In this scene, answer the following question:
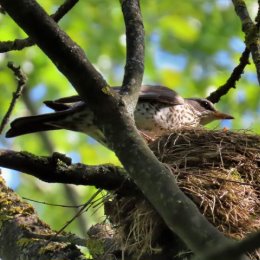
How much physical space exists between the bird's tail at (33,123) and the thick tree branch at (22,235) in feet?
3.78

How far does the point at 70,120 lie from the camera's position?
18.6 ft

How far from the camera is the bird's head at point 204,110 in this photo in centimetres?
641

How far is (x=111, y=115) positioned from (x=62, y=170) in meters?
0.33

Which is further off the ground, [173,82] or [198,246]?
[173,82]

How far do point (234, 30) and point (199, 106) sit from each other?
103 inches

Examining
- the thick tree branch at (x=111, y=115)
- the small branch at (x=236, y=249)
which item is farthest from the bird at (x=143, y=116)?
the small branch at (x=236, y=249)

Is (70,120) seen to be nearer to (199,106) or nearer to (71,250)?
(199,106)

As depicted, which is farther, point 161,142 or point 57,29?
point 161,142

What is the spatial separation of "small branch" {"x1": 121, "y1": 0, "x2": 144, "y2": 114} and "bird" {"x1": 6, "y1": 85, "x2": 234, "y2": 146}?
54.1 inches

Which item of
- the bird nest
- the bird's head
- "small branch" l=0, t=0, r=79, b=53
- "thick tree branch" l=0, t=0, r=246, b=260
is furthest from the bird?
"thick tree branch" l=0, t=0, r=246, b=260

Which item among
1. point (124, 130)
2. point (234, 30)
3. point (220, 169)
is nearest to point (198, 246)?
point (124, 130)

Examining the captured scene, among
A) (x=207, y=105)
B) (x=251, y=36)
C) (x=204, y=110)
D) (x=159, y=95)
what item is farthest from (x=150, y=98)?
(x=251, y=36)

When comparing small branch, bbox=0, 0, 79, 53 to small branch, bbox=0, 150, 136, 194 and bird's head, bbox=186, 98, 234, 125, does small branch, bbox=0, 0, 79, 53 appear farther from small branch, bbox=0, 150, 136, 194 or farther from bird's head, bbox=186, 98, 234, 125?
bird's head, bbox=186, 98, 234, 125

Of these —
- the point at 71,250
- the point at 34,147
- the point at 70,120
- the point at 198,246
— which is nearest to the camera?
the point at 198,246
